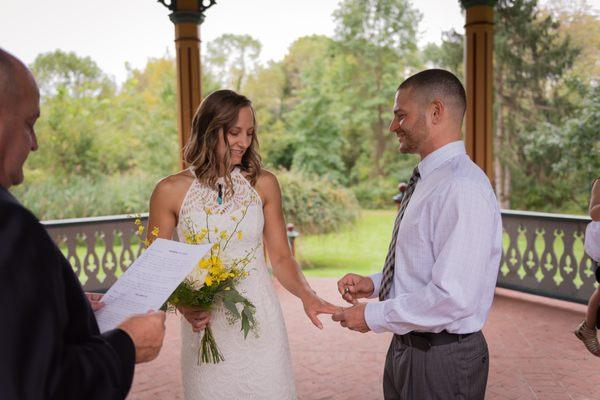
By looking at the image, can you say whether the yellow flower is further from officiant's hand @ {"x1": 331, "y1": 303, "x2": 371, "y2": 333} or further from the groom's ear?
the groom's ear

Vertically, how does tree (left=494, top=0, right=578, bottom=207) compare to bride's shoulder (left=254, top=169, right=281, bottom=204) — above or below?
above

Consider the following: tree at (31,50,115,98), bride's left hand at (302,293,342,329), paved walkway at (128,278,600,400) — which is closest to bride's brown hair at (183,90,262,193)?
bride's left hand at (302,293,342,329)

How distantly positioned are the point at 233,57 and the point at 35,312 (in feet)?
62.6

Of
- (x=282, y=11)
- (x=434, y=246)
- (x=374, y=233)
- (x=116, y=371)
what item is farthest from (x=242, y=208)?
(x=282, y=11)

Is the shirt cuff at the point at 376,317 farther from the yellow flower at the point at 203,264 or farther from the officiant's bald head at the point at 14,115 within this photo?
the officiant's bald head at the point at 14,115

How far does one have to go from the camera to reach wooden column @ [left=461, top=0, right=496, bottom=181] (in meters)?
7.53

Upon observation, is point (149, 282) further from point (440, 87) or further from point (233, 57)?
point (233, 57)

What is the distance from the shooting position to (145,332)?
1.50 meters

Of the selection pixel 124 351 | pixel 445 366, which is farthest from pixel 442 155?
pixel 124 351

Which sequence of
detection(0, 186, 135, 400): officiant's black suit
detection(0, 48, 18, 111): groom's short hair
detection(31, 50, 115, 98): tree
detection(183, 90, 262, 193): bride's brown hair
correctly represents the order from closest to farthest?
detection(0, 186, 135, 400): officiant's black suit → detection(0, 48, 18, 111): groom's short hair → detection(183, 90, 262, 193): bride's brown hair → detection(31, 50, 115, 98): tree

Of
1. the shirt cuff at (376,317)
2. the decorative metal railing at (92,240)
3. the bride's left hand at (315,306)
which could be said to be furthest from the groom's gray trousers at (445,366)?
the decorative metal railing at (92,240)

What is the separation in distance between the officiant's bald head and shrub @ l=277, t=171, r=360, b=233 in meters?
10.3

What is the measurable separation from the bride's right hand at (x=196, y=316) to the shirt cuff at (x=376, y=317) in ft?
2.32

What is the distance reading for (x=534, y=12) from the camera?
55.3ft
